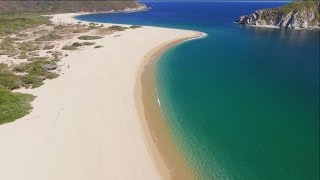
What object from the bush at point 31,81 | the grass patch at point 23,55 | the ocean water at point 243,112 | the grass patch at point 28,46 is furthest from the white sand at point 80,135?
the grass patch at point 28,46

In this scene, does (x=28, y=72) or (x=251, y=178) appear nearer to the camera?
(x=251, y=178)

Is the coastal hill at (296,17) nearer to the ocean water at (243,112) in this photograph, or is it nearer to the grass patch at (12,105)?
the ocean water at (243,112)

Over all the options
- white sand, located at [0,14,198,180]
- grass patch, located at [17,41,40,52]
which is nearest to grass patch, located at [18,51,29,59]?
grass patch, located at [17,41,40,52]

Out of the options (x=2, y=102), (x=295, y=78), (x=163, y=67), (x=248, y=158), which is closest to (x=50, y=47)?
(x=163, y=67)

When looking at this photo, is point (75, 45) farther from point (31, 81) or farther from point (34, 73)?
point (31, 81)

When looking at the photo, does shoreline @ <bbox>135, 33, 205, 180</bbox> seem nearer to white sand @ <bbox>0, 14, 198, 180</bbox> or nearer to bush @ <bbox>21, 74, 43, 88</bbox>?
white sand @ <bbox>0, 14, 198, 180</bbox>

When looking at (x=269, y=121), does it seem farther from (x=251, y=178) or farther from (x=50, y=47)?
(x=50, y=47)

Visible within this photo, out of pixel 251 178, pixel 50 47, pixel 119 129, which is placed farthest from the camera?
pixel 50 47
